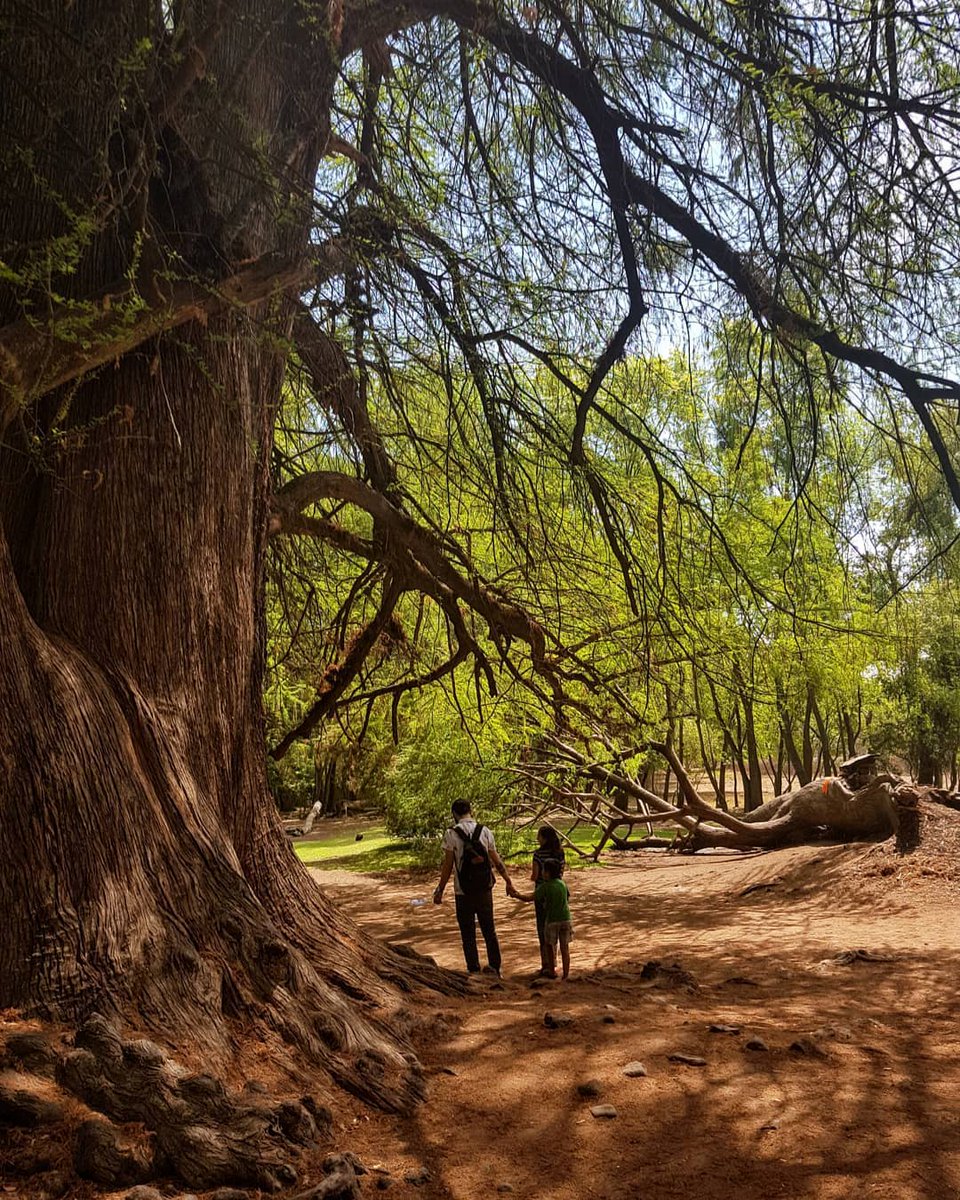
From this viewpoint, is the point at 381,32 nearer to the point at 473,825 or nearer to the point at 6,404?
the point at 6,404

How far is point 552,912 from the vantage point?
721 cm

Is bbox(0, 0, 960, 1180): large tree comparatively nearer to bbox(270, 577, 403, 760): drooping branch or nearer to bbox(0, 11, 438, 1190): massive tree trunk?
bbox(0, 11, 438, 1190): massive tree trunk

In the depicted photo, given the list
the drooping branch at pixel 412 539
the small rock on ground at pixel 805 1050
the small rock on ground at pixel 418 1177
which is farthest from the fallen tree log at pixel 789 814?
the small rock on ground at pixel 418 1177

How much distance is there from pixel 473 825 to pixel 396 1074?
3378 millimetres

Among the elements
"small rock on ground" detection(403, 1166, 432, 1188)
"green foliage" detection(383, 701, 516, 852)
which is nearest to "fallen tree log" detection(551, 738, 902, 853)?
"green foliage" detection(383, 701, 516, 852)

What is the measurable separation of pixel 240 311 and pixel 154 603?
4.56 feet

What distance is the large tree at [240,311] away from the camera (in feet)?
11.5

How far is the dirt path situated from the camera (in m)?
3.30

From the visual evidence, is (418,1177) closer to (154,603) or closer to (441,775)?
(154,603)

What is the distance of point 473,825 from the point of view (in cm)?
741

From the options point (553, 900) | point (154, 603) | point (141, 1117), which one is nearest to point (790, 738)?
point (553, 900)

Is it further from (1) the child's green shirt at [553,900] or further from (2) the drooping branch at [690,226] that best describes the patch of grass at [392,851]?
(2) the drooping branch at [690,226]

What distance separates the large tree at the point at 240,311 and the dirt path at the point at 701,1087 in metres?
0.52

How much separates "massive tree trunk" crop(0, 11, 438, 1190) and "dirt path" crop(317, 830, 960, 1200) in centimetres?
50
